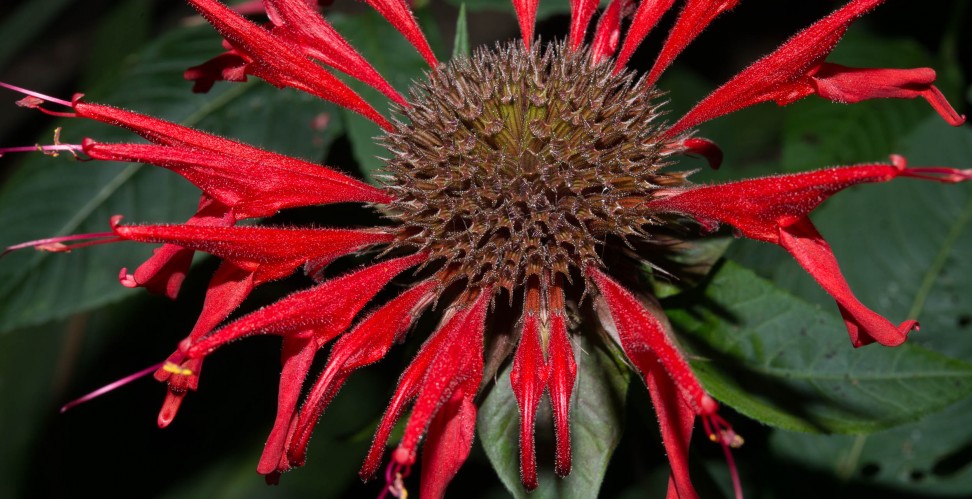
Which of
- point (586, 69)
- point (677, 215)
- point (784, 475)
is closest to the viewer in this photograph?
point (677, 215)

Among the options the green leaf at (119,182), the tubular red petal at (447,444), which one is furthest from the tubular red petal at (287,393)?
the green leaf at (119,182)

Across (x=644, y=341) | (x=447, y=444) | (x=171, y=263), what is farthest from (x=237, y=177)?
(x=644, y=341)

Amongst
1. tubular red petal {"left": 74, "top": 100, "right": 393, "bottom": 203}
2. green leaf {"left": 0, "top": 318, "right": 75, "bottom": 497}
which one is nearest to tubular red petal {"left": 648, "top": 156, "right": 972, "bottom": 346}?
tubular red petal {"left": 74, "top": 100, "right": 393, "bottom": 203}

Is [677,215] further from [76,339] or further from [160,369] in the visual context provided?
[76,339]

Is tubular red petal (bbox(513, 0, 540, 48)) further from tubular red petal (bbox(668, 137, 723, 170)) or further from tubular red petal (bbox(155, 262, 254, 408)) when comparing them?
tubular red petal (bbox(155, 262, 254, 408))

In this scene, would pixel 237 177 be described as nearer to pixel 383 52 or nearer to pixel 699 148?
pixel 699 148

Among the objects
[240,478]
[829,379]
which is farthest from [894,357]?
[240,478]

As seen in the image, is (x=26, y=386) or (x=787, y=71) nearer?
(x=787, y=71)
